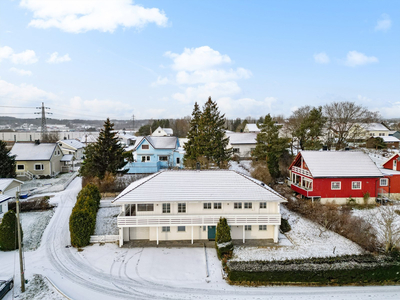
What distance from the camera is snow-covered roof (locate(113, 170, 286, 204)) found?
68.1ft

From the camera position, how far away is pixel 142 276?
A: 16.9m

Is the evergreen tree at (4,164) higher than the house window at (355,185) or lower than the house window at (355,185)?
higher

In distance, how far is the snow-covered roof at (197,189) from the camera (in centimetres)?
2075

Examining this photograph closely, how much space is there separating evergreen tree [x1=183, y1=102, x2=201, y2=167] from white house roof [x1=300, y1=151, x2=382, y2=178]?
1395cm

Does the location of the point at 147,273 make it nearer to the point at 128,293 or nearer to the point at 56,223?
the point at 128,293

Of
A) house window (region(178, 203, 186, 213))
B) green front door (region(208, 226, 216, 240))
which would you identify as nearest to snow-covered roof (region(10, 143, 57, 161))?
house window (region(178, 203, 186, 213))

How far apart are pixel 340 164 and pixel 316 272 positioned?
17.5 m

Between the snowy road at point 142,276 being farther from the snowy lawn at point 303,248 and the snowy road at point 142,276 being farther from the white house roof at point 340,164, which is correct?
the white house roof at point 340,164

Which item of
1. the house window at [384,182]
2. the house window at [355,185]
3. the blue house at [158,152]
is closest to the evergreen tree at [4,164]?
the blue house at [158,152]

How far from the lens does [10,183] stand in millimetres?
29188

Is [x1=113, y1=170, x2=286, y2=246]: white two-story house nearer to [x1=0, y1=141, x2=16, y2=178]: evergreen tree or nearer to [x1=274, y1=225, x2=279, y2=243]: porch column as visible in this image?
[x1=274, y1=225, x2=279, y2=243]: porch column

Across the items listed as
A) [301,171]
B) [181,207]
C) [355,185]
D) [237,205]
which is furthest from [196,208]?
[355,185]

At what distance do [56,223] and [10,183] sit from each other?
8.92 m

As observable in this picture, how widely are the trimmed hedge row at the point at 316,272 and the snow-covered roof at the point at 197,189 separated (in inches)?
207
